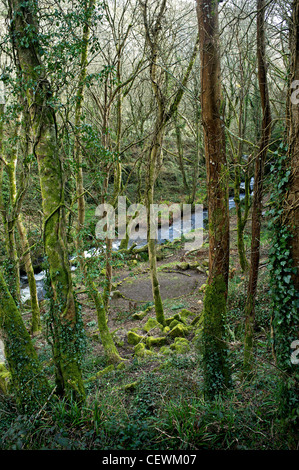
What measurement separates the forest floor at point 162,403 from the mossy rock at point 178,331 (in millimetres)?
32

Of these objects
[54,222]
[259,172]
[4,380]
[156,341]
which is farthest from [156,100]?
[4,380]

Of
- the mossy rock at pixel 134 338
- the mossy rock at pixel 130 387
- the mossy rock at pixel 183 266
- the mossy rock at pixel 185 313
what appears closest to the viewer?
the mossy rock at pixel 130 387

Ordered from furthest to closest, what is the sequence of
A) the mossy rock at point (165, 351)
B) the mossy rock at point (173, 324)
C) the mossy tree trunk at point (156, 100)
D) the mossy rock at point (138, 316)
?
the mossy rock at point (138, 316), the mossy rock at point (173, 324), the mossy rock at point (165, 351), the mossy tree trunk at point (156, 100)

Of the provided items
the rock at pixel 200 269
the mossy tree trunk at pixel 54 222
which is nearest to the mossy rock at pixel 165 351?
the mossy tree trunk at pixel 54 222

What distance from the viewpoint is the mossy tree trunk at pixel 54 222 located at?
4.91 meters

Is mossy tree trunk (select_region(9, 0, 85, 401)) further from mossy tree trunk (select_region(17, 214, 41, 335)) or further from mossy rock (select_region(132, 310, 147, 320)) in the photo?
mossy rock (select_region(132, 310, 147, 320))

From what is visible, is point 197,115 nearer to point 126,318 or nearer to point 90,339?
point 126,318

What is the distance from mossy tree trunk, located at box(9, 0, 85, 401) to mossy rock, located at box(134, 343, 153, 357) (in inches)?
136

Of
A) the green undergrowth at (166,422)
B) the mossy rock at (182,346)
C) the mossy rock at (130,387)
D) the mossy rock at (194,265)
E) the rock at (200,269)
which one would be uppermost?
the green undergrowth at (166,422)

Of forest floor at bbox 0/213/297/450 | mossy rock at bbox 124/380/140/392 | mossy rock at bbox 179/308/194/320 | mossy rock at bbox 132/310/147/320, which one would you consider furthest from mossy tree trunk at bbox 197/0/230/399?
mossy rock at bbox 132/310/147/320

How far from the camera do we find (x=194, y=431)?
373 cm

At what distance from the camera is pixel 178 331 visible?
9.05 m

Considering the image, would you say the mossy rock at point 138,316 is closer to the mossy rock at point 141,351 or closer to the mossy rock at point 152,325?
the mossy rock at point 152,325
